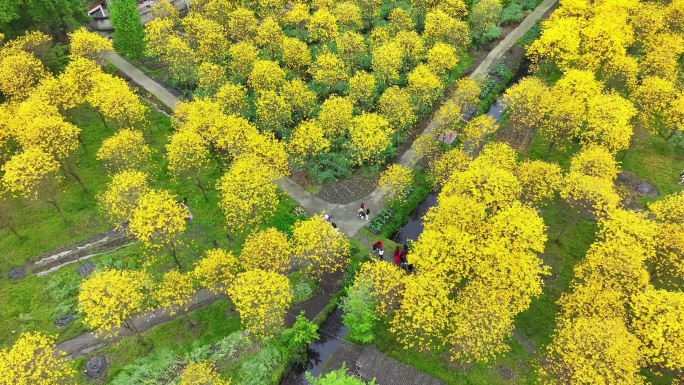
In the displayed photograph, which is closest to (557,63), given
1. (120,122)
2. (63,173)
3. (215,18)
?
(215,18)

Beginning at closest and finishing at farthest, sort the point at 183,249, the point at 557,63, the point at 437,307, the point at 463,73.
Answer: the point at 437,307 → the point at 183,249 → the point at 557,63 → the point at 463,73

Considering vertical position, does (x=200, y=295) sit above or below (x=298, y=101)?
below

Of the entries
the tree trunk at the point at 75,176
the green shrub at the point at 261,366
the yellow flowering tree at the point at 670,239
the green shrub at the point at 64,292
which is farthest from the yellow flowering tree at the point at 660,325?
the tree trunk at the point at 75,176

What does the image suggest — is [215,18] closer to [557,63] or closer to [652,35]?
[557,63]

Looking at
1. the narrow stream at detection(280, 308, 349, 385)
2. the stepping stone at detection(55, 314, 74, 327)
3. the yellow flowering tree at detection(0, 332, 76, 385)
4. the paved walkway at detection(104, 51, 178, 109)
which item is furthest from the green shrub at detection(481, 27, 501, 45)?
the yellow flowering tree at detection(0, 332, 76, 385)

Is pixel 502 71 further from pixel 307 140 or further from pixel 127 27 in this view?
pixel 127 27

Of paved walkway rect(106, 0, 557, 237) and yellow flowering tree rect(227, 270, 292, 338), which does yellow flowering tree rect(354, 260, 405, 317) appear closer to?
yellow flowering tree rect(227, 270, 292, 338)

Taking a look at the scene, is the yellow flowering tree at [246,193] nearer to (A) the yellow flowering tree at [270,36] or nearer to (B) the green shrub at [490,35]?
(A) the yellow flowering tree at [270,36]
